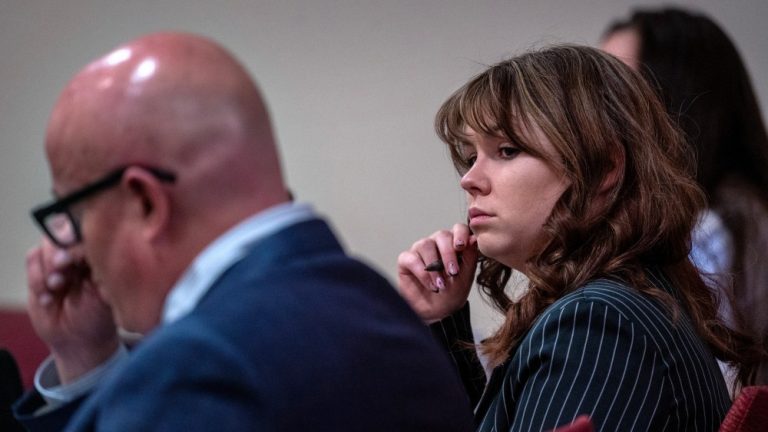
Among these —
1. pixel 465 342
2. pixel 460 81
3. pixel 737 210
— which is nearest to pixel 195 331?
pixel 465 342

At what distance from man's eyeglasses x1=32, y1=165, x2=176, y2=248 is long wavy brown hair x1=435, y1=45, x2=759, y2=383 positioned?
25.8 inches

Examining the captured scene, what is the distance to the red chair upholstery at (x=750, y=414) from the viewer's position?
1.14 metres

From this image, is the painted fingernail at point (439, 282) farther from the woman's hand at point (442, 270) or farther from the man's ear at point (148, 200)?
the man's ear at point (148, 200)

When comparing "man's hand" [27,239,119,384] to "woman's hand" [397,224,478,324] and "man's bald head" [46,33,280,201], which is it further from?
"woman's hand" [397,224,478,324]

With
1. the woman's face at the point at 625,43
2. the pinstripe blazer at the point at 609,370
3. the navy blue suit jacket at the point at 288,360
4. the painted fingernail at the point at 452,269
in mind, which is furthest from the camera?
the woman's face at the point at 625,43

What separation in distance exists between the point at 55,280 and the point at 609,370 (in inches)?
25.8

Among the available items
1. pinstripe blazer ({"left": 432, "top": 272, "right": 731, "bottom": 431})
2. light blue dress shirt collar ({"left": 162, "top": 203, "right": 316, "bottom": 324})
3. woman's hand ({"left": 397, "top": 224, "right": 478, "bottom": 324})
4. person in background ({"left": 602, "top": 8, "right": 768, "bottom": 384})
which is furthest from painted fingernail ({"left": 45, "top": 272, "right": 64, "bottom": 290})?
person in background ({"left": 602, "top": 8, "right": 768, "bottom": 384})

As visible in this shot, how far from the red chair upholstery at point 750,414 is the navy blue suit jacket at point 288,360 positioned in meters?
0.34

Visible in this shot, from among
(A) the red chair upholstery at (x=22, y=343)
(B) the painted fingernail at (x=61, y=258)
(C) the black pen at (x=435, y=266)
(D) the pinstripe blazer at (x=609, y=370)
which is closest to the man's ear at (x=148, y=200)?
(B) the painted fingernail at (x=61, y=258)

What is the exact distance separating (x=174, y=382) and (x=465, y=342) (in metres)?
0.98

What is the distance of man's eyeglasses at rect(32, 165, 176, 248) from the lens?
3.05 feet

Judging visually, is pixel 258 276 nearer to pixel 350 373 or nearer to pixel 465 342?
pixel 350 373

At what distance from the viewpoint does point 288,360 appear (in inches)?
33.3

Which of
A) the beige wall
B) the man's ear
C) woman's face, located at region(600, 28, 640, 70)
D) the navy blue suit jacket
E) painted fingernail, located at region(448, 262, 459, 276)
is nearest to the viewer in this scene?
the navy blue suit jacket
